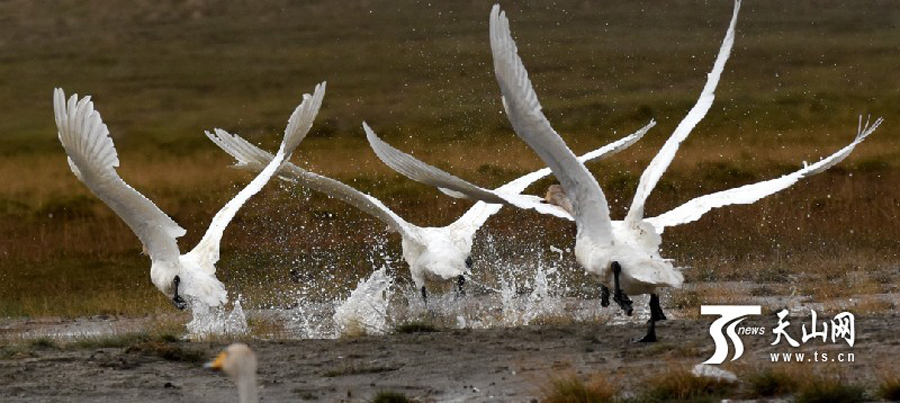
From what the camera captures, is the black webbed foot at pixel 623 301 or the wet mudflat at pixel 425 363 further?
the black webbed foot at pixel 623 301

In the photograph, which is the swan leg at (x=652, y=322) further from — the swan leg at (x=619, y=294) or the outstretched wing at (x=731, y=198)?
the outstretched wing at (x=731, y=198)

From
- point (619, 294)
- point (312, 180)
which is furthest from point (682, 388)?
point (312, 180)

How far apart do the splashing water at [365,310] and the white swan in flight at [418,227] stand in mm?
635

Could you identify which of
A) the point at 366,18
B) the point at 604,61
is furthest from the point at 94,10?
the point at 604,61

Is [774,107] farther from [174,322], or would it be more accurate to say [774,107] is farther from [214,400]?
[214,400]

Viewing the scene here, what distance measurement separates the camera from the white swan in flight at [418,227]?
835 inches

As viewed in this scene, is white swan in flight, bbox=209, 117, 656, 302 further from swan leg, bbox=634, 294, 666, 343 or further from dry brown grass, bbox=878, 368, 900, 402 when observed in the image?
dry brown grass, bbox=878, 368, 900, 402

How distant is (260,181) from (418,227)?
2.22 metres

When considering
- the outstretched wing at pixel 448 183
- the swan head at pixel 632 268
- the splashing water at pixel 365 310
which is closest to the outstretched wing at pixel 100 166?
the splashing water at pixel 365 310

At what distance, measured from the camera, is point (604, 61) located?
59062mm

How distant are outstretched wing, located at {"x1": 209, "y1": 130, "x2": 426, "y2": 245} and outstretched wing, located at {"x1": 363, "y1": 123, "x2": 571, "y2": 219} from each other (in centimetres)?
224

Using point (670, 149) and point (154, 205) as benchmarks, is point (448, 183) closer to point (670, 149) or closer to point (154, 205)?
point (670, 149)

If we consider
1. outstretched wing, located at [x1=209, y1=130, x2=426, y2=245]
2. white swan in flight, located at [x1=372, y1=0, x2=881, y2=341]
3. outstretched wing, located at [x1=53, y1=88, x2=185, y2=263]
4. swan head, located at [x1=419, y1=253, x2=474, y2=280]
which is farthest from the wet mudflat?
outstretched wing, located at [x1=209, y1=130, x2=426, y2=245]

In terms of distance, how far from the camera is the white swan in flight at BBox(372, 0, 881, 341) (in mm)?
15375
